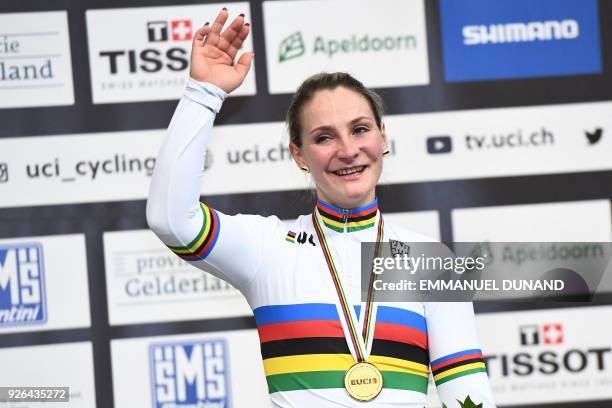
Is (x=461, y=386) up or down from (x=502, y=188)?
down

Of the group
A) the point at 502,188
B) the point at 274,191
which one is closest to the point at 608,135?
the point at 502,188

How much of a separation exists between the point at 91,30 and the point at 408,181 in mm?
1390

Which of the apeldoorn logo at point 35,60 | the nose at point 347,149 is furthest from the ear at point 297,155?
the apeldoorn logo at point 35,60

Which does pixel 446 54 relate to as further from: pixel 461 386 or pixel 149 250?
pixel 461 386

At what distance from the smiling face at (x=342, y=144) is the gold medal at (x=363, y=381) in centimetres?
33

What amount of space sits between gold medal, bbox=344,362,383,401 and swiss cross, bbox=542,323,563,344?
191 centimetres

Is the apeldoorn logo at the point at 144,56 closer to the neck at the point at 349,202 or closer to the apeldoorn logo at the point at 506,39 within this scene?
the apeldoorn logo at the point at 506,39

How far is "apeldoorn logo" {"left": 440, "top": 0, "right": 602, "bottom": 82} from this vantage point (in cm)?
320

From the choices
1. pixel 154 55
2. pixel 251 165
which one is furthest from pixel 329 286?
pixel 154 55

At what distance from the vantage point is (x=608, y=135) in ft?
10.6

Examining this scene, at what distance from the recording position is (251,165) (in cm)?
315

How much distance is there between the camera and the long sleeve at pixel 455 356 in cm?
152

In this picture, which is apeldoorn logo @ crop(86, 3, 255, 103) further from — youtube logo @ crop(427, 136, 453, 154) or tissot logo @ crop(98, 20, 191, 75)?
youtube logo @ crop(427, 136, 453, 154)

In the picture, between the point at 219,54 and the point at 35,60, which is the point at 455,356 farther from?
the point at 35,60
